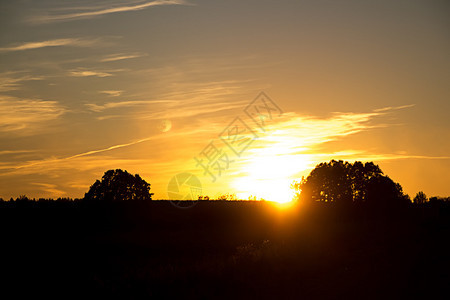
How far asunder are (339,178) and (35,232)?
50.2 meters

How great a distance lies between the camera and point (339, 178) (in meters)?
76.6

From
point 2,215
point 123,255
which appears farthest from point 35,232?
point 123,255

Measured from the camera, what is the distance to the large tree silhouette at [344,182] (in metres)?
72.6

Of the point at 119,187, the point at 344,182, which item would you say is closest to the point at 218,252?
the point at 119,187

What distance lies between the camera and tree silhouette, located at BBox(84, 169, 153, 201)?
2714 inches

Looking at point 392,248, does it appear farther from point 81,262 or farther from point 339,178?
point 339,178

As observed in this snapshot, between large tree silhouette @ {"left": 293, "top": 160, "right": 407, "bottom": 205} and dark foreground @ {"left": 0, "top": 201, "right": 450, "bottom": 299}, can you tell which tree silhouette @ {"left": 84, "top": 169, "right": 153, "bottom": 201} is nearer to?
dark foreground @ {"left": 0, "top": 201, "right": 450, "bottom": 299}

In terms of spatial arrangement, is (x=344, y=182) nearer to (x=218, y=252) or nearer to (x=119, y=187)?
(x=119, y=187)

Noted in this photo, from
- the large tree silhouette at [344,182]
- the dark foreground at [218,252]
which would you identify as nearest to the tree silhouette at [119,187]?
the dark foreground at [218,252]

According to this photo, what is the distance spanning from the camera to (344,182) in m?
76.1

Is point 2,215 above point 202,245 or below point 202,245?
above

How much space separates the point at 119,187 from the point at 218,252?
41709 mm

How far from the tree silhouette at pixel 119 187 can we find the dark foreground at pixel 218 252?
63.6 feet

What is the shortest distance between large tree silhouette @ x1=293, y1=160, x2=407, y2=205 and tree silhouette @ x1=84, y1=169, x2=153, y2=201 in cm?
2445
